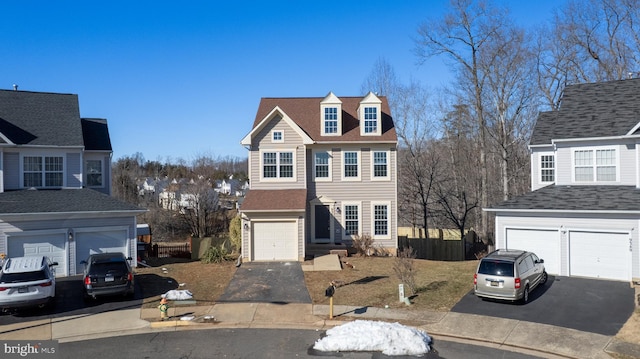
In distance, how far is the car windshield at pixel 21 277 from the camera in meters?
14.5

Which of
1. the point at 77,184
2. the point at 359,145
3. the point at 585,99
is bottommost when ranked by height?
the point at 77,184

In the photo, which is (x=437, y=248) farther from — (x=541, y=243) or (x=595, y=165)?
(x=595, y=165)

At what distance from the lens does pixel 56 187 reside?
942 inches

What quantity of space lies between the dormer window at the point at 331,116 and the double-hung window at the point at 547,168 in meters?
11.6

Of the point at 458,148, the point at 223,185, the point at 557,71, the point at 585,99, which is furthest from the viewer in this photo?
the point at 223,185

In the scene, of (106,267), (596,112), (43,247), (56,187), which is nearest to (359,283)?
(106,267)

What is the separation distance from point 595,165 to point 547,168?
3948 mm

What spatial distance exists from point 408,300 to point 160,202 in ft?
149

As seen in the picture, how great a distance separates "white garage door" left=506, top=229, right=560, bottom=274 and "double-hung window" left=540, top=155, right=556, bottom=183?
6172 mm

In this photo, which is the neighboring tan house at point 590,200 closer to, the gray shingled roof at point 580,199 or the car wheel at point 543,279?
the gray shingled roof at point 580,199

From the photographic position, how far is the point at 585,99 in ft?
79.3

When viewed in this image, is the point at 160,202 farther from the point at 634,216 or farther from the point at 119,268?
the point at 634,216

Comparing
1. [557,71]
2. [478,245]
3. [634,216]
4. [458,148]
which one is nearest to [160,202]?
[458,148]

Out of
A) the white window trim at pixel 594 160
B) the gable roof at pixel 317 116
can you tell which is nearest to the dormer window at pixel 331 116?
the gable roof at pixel 317 116
